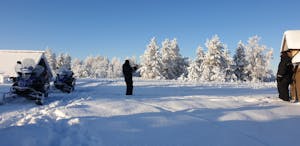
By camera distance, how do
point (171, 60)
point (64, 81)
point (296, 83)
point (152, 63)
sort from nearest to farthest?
point (296, 83), point (64, 81), point (152, 63), point (171, 60)

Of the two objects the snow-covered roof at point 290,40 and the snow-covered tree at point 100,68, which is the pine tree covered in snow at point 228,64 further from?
the snow-covered tree at point 100,68

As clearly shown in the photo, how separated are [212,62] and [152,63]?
13.0 metres

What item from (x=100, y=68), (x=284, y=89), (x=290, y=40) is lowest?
(x=284, y=89)

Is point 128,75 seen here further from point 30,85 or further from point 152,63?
point 152,63

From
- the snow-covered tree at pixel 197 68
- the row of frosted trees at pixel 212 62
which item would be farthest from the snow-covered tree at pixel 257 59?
the snow-covered tree at pixel 197 68

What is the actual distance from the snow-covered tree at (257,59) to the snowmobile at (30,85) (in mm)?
55656

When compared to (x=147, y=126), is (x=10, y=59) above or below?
above

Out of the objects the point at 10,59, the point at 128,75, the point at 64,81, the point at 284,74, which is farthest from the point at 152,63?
the point at 284,74

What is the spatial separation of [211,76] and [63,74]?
130ft

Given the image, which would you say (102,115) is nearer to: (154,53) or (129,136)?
(129,136)

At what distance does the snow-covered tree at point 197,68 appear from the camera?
59.2 meters

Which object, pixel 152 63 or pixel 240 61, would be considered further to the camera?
pixel 152 63

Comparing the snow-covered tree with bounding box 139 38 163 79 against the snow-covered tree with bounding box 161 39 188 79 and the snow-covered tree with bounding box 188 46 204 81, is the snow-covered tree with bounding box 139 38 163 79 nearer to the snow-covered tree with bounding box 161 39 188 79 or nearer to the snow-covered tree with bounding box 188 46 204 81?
the snow-covered tree with bounding box 161 39 188 79

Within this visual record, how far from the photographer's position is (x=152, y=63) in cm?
6594
